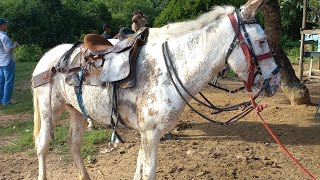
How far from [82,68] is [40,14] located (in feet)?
64.0

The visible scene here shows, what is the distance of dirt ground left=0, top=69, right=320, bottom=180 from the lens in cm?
493

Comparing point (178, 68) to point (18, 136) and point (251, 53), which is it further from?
point (18, 136)

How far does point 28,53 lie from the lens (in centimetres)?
2011

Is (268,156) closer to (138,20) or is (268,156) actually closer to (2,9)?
(138,20)

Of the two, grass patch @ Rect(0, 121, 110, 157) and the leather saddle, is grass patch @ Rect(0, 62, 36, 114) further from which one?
the leather saddle

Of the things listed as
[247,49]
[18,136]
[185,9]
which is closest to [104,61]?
[247,49]

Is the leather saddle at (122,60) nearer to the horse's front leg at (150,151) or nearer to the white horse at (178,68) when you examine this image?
the white horse at (178,68)

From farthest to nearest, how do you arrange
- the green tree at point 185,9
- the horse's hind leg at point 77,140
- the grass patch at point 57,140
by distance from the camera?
the green tree at point 185,9 → the grass patch at point 57,140 → the horse's hind leg at point 77,140

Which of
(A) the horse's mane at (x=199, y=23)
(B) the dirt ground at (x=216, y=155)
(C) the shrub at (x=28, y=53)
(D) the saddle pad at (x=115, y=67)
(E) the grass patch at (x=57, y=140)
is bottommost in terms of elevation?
(C) the shrub at (x=28, y=53)

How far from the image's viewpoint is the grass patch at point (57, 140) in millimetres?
6016

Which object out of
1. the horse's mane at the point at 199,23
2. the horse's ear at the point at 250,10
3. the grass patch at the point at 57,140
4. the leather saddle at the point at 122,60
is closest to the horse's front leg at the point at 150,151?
the leather saddle at the point at 122,60

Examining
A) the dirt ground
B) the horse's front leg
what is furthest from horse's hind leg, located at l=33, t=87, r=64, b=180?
the horse's front leg

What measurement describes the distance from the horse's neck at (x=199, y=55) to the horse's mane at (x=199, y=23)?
61 millimetres

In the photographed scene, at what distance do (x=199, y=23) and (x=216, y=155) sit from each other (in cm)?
263
